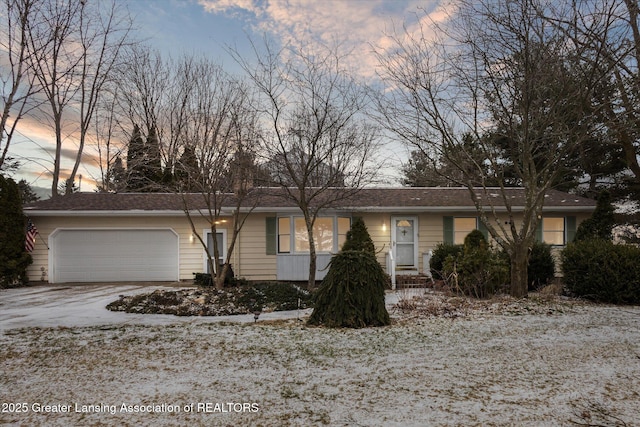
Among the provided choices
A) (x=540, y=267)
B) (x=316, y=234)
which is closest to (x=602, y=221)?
(x=540, y=267)

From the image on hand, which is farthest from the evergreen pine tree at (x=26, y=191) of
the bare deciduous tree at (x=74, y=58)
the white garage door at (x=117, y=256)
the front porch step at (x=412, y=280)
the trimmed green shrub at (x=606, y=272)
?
the trimmed green shrub at (x=606, y=272)

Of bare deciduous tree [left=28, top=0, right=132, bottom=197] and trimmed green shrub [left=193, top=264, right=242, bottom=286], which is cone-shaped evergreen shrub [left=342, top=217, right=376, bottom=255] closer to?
trimmed green shrub [left=193, top=264, right=242, bottom=286]

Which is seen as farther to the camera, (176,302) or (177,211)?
(177,211)

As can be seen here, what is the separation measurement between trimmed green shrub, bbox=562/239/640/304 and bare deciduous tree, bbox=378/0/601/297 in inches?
49.7

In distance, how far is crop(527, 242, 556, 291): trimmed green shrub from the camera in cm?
998

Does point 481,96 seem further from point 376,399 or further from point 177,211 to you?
point 177,211

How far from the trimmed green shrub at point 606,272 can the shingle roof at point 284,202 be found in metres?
4.26

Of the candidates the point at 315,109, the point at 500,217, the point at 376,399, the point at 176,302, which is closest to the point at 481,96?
the point at 315,109

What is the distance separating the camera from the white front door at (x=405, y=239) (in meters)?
12.9

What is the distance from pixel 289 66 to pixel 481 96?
172 inches

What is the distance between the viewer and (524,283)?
8312 millimetres

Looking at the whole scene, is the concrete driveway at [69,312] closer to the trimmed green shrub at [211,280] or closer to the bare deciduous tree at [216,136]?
the trimmed green shrub at [211,280]

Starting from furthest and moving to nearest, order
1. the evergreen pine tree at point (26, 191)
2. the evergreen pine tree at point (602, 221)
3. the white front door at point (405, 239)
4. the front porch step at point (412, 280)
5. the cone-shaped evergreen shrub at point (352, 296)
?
the evergreen pine tree at point (26, 191), the white front door at point (405, 239), the evergreen pine tree at point (602, 221), the front porch step at point (412, 280), the cone-shaped evergreen shrub at point (352, 296)

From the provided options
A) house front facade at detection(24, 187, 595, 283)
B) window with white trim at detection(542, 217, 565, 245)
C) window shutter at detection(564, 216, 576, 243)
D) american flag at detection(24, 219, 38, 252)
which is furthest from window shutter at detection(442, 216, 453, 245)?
american flag at detection(24, 219, 38, 252)
